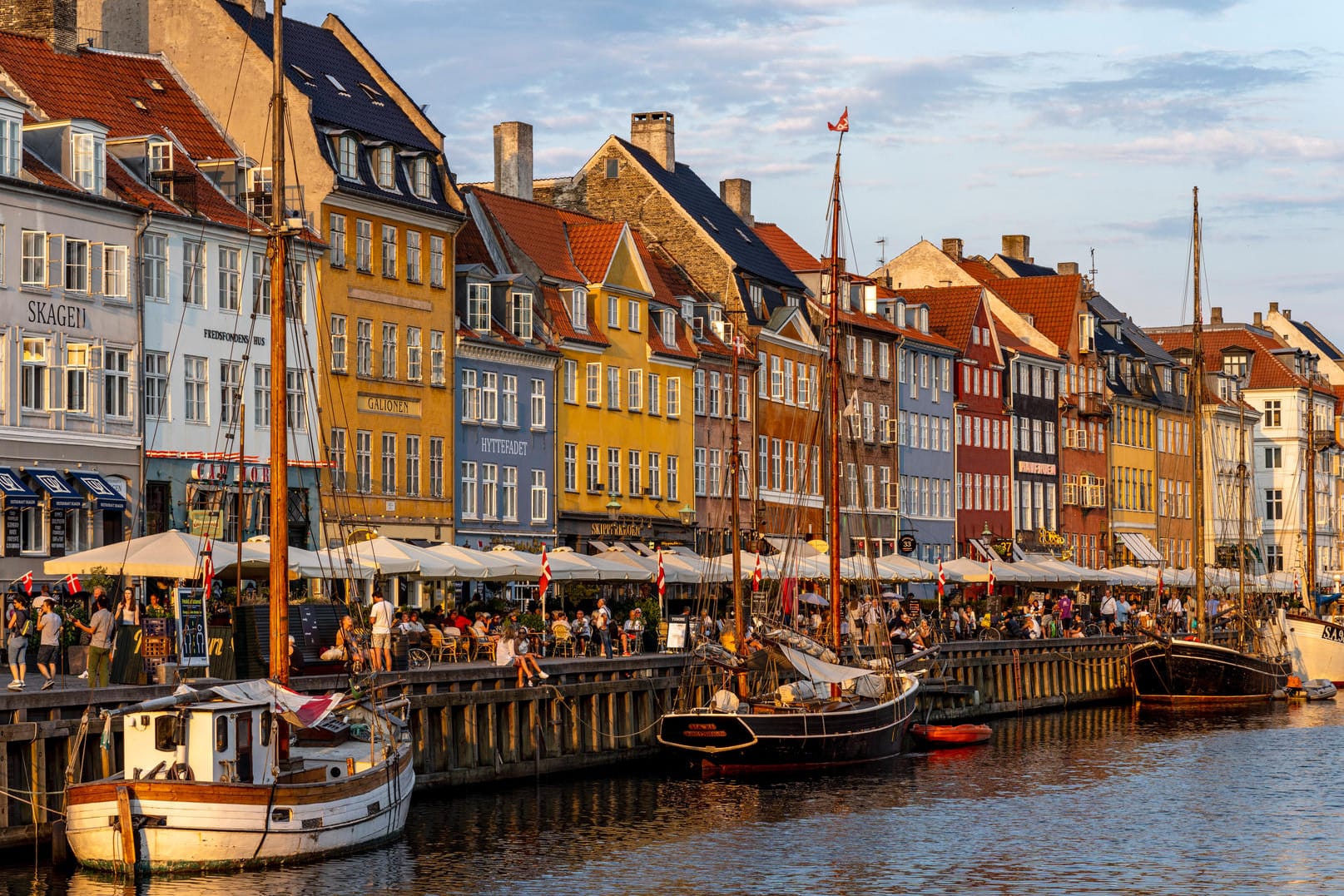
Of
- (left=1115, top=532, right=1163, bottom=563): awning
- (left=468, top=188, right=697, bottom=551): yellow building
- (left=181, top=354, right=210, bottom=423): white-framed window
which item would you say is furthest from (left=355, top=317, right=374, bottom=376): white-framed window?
(left=1115, top=532, right=1163, bottom=563): awning

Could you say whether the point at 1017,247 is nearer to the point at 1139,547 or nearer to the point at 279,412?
the point at 1139,547

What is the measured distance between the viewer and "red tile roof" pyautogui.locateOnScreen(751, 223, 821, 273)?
94750 millimetres

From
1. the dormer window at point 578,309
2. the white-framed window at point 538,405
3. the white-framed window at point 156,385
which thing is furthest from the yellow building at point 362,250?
the dormer window at point 578,309

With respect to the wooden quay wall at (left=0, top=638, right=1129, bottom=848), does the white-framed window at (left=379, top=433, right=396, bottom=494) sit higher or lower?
higher

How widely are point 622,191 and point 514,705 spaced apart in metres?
43.0

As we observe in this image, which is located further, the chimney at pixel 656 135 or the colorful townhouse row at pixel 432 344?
the chimney at pixel 656 135

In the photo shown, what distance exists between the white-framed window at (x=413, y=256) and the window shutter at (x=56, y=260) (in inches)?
563

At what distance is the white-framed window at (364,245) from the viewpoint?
207 ft

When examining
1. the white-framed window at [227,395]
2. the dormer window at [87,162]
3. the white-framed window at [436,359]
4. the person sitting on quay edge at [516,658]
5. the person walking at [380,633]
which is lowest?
the person sitting on quay edge at [516,658]

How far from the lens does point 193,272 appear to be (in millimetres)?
56562

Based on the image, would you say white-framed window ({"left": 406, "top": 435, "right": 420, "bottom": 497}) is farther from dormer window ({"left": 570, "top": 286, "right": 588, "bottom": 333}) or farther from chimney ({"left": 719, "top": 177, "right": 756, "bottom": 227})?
chimney ({"left": 719, "top": 177, "right": 756, "bottom": 227})

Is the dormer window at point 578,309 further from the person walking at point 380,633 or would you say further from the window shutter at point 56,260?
the person walking at point 380,633

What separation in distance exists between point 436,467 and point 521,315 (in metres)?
6.59

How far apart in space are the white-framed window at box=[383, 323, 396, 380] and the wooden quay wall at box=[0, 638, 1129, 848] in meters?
14.3
